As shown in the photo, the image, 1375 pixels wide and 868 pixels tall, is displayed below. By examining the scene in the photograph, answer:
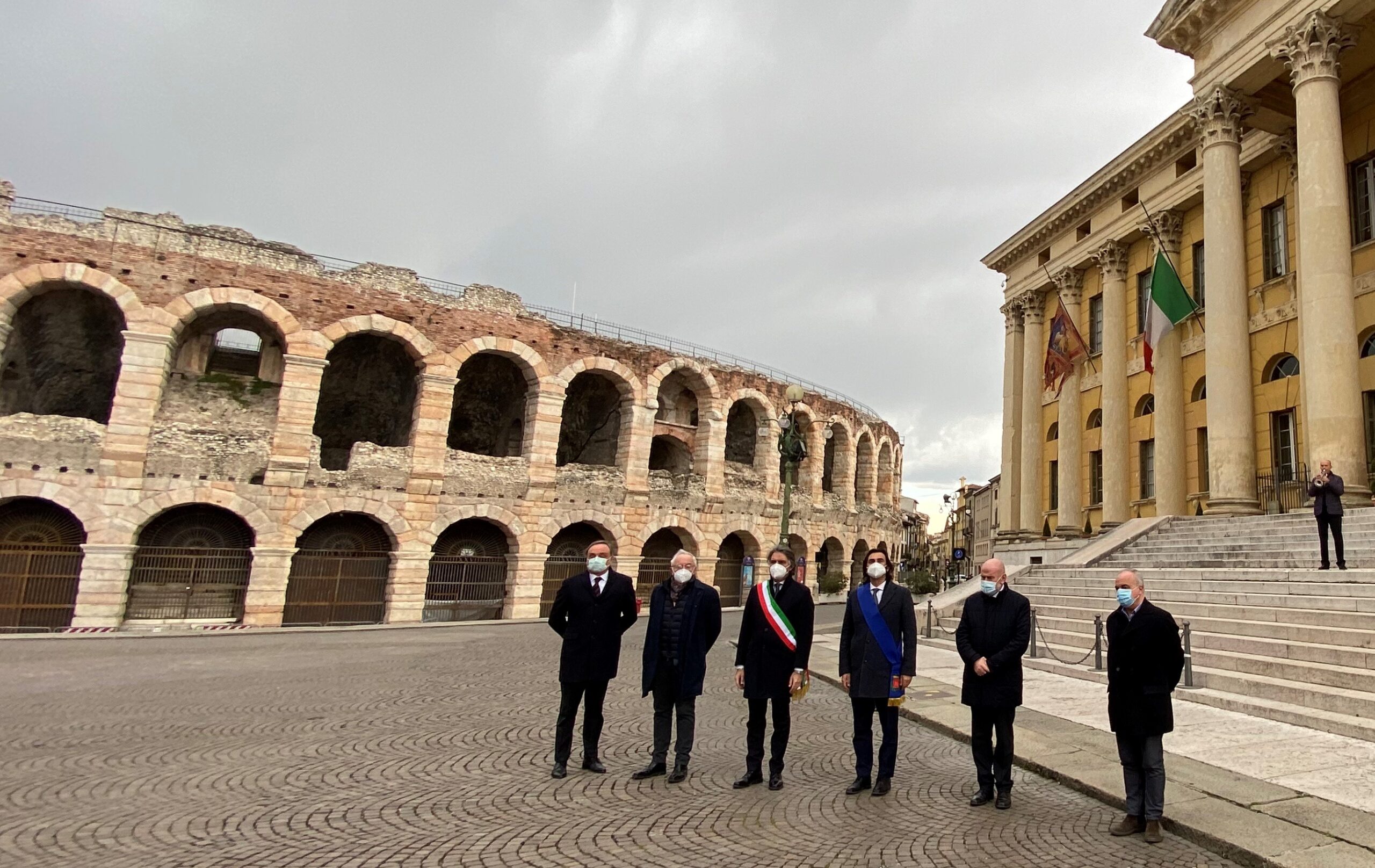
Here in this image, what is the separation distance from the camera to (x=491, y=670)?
11508mm

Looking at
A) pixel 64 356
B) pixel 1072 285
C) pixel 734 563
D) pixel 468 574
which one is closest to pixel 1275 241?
pixel 1072 285

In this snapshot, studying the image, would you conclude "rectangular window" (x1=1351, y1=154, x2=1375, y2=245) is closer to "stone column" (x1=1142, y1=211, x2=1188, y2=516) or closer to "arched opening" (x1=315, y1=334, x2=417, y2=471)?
"stone column" (x1=1142, y1=211, x2=1188, y2=516)

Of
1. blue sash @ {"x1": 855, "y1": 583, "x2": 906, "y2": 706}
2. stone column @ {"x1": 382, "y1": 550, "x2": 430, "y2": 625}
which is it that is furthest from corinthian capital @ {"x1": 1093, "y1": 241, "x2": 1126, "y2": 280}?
stone column @ {"x1": 382, "y1": 550, "x2": 430, "y2": 625}

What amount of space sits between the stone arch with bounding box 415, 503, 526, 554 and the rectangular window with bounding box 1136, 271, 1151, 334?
2016 cm

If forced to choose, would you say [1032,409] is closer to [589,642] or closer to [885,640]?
[885,640]

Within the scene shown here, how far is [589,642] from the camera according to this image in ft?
18.2

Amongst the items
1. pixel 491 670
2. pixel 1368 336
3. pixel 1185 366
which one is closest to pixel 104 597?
pixel 491 670

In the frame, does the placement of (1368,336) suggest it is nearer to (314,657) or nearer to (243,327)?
(314,657)

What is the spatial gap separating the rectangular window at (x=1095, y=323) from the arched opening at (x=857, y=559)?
14772mm

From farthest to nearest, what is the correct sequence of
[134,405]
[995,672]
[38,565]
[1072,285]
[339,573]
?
[1072,285] < [339,573] < [134,405] < [38,565] < [995,672]

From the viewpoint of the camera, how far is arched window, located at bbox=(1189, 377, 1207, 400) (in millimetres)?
18625

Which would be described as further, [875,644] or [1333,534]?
[1333,534]

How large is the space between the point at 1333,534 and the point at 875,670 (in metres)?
9.29

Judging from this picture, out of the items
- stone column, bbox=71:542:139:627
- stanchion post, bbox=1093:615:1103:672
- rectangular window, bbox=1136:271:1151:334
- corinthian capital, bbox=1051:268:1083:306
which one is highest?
corinthian capital, bbox=1051:268:1083:306
